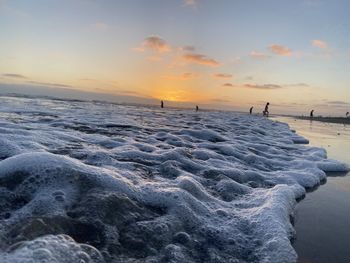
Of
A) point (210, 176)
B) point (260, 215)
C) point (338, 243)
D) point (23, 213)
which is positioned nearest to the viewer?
point (23, 213)

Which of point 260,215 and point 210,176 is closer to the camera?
point 260,215

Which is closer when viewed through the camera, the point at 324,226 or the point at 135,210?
the point at 135,210

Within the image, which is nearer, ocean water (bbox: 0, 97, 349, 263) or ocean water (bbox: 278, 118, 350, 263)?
ocean water (bbox: 0, 97, 349, 263)

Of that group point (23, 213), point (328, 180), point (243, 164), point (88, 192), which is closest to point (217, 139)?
point (243, 164)

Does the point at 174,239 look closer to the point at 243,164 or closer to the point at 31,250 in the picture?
the point at 31,250

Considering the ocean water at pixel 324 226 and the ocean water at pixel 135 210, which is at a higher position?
the ocean water at pixel 135 210

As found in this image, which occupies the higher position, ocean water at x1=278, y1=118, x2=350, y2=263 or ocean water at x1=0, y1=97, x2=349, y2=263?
ocean water at x1=0, y1=97, x2=349, y2=263

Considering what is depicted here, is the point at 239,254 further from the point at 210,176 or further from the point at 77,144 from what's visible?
the point at 77,144

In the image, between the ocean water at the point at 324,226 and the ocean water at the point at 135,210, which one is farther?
the ocean water at the point at 324,226

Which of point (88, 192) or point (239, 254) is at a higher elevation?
point (88, 192)

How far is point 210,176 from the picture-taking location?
5590 millimetres

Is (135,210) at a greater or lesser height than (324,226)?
greater

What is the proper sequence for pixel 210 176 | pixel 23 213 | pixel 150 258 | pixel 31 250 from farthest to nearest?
pixel 210 176 < pixel 23 213 < pixel 150 258 < pixel 31 250

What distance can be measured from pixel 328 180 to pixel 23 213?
6000 mm
